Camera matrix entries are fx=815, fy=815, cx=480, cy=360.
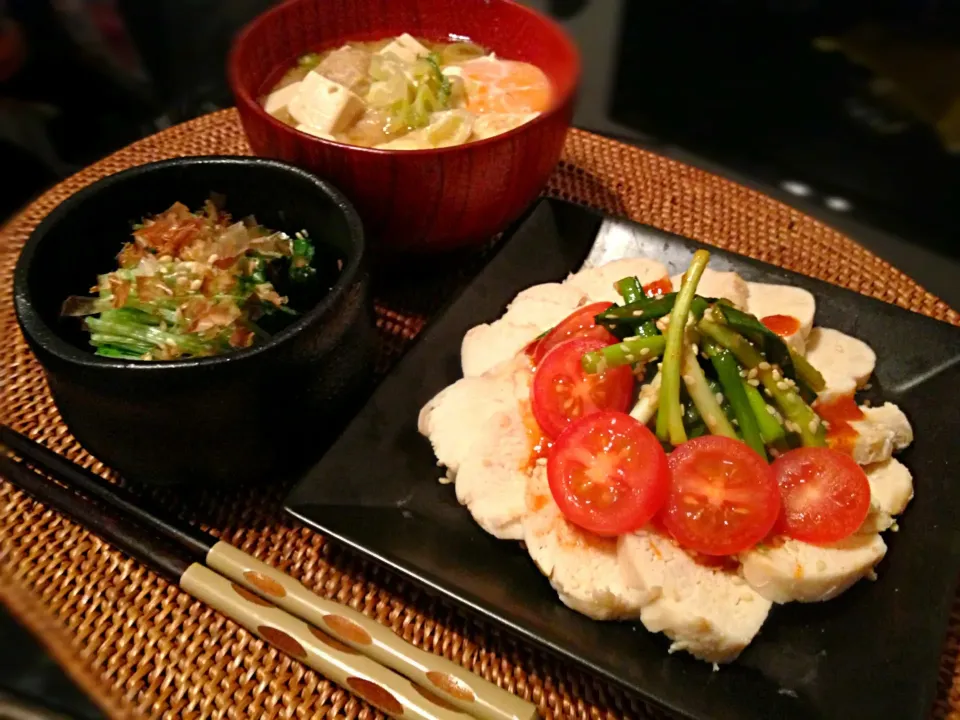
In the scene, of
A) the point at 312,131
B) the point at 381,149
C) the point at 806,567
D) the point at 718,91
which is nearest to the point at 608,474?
the point at 806,567

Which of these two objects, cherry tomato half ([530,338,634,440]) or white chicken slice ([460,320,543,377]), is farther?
white chicken slice ([460,320,543,377])

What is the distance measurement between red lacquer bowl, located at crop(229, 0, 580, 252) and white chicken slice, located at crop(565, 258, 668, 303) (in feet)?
0.81

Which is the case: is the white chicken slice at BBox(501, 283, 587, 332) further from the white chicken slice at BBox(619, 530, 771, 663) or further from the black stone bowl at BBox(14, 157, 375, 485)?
the white chicken slice at BBox(619, 530, 771, 663)

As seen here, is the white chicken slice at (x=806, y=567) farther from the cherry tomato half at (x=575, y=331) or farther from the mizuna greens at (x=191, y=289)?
the mizuna greens at (x=191, y=289)

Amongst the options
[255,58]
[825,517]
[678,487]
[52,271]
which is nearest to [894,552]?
[825,517]

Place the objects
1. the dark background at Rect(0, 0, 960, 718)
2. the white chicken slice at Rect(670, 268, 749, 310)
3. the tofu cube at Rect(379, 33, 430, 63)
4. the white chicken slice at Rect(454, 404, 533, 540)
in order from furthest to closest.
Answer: the dark background at Rect(0, 0, 960, 718)
the tofu cube at Rect(379, 33, 430, 63)
the white chicken slice at Rect(670, 268, 749, 310)
the white chicken slice at Rect(454, 404, 533, 540)

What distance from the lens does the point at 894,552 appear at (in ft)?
5.24

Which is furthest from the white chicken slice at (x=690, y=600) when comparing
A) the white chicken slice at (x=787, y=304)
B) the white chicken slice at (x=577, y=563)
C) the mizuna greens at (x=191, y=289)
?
the mizuna greens at (x=191, y=289)

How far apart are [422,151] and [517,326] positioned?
1.52 feet

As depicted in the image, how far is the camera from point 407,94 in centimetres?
208

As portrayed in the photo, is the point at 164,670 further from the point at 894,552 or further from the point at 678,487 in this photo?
the point at 894,552

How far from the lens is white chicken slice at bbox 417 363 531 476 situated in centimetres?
170

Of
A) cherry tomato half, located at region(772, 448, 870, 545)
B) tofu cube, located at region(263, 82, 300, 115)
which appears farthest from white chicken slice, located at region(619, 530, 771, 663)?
tofu cube, located at region(263, 82, 300, 115)

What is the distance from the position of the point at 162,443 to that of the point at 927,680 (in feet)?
4.62
